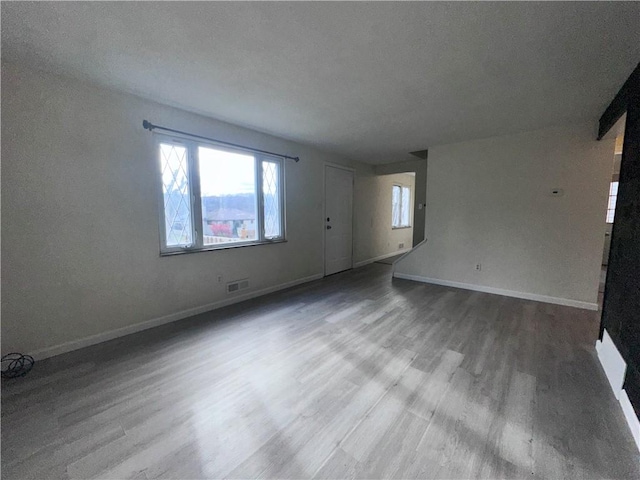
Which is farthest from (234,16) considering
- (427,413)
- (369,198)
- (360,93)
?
(369,198)

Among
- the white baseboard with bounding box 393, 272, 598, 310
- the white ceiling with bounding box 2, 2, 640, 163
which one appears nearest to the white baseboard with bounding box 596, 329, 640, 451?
the white baseboard with bounding box 393, 272, 598, 310

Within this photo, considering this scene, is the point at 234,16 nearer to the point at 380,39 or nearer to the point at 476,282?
the point at 380,39

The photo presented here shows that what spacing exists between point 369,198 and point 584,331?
4326 millimetres

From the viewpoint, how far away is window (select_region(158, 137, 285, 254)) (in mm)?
2953

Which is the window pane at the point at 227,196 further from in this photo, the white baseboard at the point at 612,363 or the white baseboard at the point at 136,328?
the white baseboard at the point at 612,363

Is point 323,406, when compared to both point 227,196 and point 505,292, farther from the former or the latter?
point 505,292

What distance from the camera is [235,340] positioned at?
255 centimetres

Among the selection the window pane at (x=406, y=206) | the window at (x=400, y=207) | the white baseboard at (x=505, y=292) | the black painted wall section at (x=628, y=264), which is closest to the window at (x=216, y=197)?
the white baseboard at (x=505, y=292)

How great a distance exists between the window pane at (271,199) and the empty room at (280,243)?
0.04 m

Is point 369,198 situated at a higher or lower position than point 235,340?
higher

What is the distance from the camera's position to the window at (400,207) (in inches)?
294

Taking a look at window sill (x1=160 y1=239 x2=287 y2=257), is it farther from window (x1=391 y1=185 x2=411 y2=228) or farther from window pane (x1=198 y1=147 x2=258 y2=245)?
window (x1=391 y1=185 x2=411 y2=228)

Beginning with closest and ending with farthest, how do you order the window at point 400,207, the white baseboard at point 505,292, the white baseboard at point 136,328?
the white baseboard at point 136,328, the white baseboard at point 505,292, the window at point 400,207

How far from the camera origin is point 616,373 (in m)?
1.84
